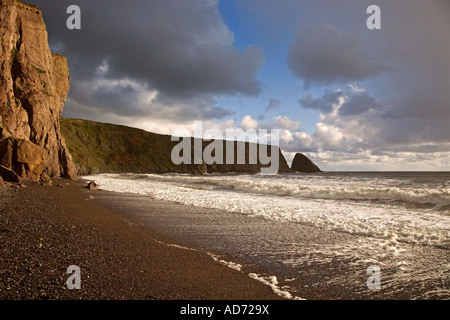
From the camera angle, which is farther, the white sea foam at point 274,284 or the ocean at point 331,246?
the ocean at point 331,246

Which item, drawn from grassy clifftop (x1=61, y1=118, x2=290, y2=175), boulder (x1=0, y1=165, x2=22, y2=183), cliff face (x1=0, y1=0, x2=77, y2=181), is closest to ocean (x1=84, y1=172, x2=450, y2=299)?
boulder (x1=0, y1=165, x2=22, y2=183)

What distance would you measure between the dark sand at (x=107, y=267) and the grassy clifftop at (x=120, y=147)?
64.9 meters

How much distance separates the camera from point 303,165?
158750 millimetres

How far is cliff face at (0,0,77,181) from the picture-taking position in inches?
768

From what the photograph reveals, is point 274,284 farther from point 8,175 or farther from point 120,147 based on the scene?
point 120,147

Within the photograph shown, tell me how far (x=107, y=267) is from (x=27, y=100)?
1156 inches

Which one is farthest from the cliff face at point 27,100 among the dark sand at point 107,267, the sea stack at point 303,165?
the sea stack at point 303,165

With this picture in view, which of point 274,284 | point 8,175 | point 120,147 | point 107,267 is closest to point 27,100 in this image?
point 8,175

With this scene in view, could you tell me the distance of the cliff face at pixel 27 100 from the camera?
64.0 ft

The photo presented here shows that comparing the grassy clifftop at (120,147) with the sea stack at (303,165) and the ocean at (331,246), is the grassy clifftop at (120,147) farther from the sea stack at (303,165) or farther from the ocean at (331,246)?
the sea stack at (303,165)

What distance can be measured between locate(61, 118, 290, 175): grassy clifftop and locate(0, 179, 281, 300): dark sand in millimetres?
64875

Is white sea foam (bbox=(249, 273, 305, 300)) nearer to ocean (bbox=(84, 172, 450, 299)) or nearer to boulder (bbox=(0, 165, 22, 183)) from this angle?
ocean (bbox=(84, 172, 450, 299))

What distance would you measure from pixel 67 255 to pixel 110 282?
1.54 metres
